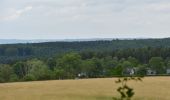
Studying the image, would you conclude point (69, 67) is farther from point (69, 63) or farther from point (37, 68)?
point (37, 68)

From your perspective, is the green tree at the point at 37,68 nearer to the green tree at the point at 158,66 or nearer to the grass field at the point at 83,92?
the green tree at the point at 158,66

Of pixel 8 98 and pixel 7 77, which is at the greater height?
pixel 8 98

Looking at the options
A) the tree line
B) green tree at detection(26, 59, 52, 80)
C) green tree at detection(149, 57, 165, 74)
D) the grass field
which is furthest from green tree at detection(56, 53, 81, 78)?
the grass field

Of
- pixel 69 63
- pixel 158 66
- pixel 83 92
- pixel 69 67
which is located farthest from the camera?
pixel 158 66

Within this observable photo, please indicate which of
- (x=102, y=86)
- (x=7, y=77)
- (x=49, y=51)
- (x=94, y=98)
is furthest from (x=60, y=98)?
(x=49, y=51)

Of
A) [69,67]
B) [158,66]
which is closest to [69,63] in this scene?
[69,67]

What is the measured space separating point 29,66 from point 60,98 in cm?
8724

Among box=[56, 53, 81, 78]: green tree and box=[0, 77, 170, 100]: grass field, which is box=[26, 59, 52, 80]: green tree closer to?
box=[56, 53, 81, 78]: green tree

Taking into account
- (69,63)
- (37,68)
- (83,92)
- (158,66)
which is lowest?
(37,68)

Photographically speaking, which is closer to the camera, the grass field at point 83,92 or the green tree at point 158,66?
the grass field at point 83,92

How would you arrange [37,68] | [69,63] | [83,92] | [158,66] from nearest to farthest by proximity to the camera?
[83,92]
[69,63]
[158,66]
[37,68]

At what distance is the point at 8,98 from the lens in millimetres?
29969

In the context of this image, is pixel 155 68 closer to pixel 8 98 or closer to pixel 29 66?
pixel 29 66

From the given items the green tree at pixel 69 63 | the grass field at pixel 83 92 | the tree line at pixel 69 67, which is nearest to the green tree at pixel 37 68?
the tree line at pixel 69 67
